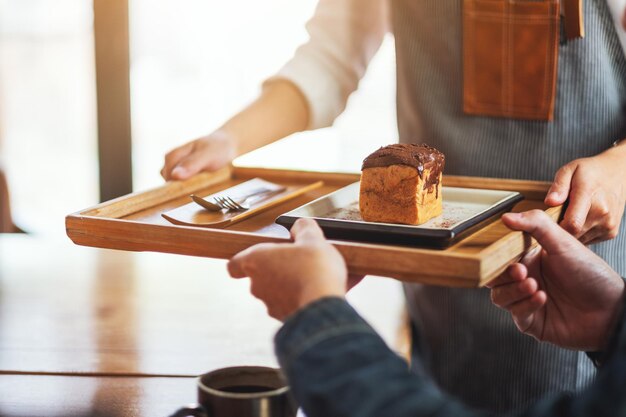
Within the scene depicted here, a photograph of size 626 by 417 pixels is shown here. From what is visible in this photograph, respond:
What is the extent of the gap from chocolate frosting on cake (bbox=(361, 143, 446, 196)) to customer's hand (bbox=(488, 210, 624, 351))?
18cm

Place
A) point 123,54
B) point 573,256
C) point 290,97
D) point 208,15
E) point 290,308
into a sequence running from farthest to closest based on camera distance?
point 208,15, point 123,54, point 290,97, point 573,256, point 290,308

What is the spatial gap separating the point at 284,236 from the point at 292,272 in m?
0.27

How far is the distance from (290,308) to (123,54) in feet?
7.94

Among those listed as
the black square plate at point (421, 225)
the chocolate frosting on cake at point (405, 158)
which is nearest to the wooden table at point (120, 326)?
the black square plate at point (421, 225)

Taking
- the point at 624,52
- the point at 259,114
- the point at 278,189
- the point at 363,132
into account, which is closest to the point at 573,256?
the point at 278,189

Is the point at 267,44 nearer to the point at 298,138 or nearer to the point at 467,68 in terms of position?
the point at 298,138

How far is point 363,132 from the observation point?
18.5ft

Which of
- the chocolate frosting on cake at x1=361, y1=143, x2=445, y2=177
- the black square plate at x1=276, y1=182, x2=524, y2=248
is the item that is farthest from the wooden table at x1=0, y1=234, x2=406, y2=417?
the chocolate frosting on cake at x1=361, y1=143, x2=445, y2=177

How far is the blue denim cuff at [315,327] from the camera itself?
2.72ft

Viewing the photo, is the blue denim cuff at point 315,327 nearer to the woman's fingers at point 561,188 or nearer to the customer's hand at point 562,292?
the customer's hand at point 562,292

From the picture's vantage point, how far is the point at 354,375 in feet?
2.63

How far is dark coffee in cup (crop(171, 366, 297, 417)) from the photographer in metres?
0.88

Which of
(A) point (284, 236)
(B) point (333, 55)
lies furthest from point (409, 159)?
(B) point (333, 55)

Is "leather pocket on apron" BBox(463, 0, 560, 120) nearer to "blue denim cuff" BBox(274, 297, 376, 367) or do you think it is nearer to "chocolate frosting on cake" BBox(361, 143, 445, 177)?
"chocolate frosting on cake" BBox(361, 143, 445, 177)
